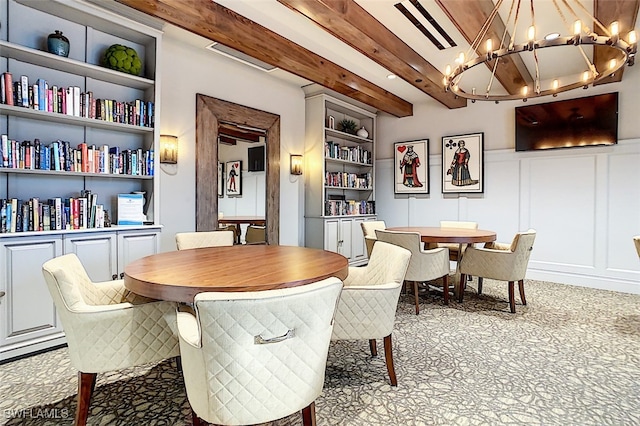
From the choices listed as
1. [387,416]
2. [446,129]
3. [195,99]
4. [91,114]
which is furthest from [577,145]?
[91,114]

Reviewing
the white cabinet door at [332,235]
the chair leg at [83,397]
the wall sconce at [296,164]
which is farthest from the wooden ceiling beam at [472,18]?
the chair leg at [83,397]

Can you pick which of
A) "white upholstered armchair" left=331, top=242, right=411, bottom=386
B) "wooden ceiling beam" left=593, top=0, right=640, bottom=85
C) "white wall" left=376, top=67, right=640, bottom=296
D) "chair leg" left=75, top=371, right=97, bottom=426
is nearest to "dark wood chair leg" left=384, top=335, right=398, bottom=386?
"white upholstered armchair" left=331, top=242, right=411, bottom=386

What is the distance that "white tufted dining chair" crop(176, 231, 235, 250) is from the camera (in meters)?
2.95

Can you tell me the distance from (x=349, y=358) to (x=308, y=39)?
123 inches

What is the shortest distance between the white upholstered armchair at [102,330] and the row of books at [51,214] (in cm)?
113

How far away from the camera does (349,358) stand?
2.45m

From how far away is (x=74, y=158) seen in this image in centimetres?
273

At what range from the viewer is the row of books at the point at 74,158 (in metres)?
2.44

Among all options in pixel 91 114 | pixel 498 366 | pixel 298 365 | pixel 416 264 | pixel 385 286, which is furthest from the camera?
pixel 416 264

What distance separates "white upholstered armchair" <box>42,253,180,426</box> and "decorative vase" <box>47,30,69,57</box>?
186cm

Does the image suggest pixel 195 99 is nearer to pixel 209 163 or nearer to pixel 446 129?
pixel 209 163

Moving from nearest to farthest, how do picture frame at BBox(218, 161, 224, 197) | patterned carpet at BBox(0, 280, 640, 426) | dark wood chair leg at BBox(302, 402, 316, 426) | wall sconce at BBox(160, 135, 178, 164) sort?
dark wood chair leg at BBox(302, 402, 316, 426)
patterned carpet at BBox(0, 280, 640, 426)
wall sconce at BBox(160, 135, 178, 164)
picture frame at BBox(218, 161, 224, 197)

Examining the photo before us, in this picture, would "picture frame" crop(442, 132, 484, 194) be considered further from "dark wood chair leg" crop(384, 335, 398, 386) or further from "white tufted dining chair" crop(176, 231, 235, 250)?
"dark wood chair leg" crop(384, 335, 398, 386)

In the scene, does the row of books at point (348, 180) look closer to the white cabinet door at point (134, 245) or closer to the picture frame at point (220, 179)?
the picture frame at point (220, 179)
